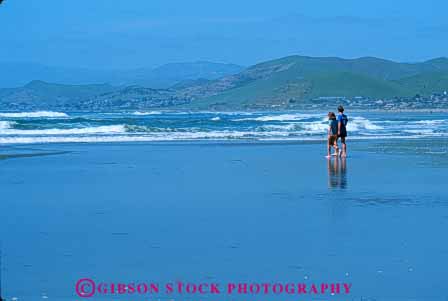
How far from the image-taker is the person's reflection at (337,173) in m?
14.3

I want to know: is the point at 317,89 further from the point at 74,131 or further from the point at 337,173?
the point at 337,173

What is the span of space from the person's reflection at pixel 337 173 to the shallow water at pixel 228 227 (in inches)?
3.7

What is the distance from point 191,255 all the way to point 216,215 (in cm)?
254

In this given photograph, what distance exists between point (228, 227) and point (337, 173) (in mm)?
7050

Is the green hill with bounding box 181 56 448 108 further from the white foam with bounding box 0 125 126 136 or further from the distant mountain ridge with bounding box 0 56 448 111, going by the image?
the white foam with bounding box 0 125 126 136

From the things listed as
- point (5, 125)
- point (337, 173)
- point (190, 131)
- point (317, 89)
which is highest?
point (317, 89)

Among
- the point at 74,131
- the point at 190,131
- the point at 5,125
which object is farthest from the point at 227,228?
the point at 5,125

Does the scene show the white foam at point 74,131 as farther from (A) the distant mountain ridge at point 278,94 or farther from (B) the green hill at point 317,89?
(B) the green hill at point 317,89

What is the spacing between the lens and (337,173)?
16500 mm

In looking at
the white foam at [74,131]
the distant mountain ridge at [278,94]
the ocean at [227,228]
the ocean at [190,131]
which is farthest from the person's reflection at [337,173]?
the distant mountain ridge at [278,94]

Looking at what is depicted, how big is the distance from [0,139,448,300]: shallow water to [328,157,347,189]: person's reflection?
0.31 feet

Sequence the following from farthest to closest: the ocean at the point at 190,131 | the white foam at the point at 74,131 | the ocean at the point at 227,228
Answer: the white foam at the point at 74,131 → the ocean at the point at 190,131 → the ocean at the point at 227,228

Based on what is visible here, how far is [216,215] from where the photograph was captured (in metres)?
10.7

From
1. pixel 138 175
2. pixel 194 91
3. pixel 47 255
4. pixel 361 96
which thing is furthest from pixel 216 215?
pixel 194 91
